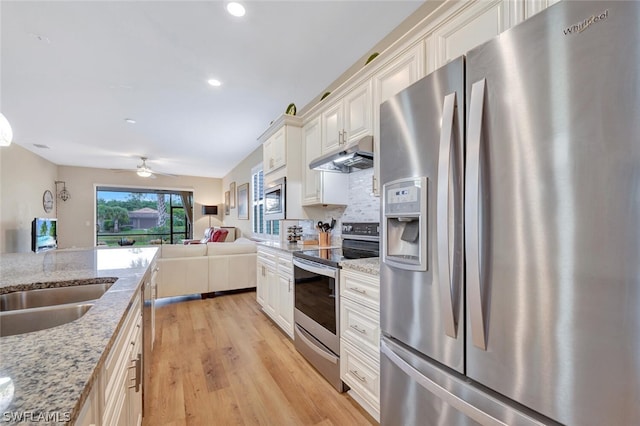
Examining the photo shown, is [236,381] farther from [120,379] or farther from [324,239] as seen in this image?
[324,239]

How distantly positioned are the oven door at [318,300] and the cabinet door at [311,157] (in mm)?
811

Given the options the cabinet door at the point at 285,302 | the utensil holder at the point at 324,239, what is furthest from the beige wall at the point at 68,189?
the utensil holder at the point at 324,239

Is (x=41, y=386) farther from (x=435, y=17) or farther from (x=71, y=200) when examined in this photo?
(x=71, y=200)

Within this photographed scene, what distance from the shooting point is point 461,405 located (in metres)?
0.93

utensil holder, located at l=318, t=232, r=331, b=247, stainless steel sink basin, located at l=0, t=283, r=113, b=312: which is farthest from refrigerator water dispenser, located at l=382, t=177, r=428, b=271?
utensil holder, located at l=318, t=232, r=331, b=247

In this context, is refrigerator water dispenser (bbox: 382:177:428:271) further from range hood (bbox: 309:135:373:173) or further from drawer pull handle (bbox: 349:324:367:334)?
range hood (bbox: 309:135:373:173)

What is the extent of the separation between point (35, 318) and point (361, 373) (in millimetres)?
1565

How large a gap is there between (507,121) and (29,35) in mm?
3451

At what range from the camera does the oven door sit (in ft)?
6.31

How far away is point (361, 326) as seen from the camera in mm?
1670

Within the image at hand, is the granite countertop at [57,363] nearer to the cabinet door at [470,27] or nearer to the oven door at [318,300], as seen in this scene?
the oven door at [318,300]

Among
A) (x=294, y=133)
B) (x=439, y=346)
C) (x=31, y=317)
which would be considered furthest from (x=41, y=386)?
(x=294, y=133)

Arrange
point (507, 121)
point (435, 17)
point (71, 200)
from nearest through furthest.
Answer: point (507, 121), point (435, 17), point (71, 200)

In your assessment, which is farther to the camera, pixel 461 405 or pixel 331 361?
pixel 331 361
